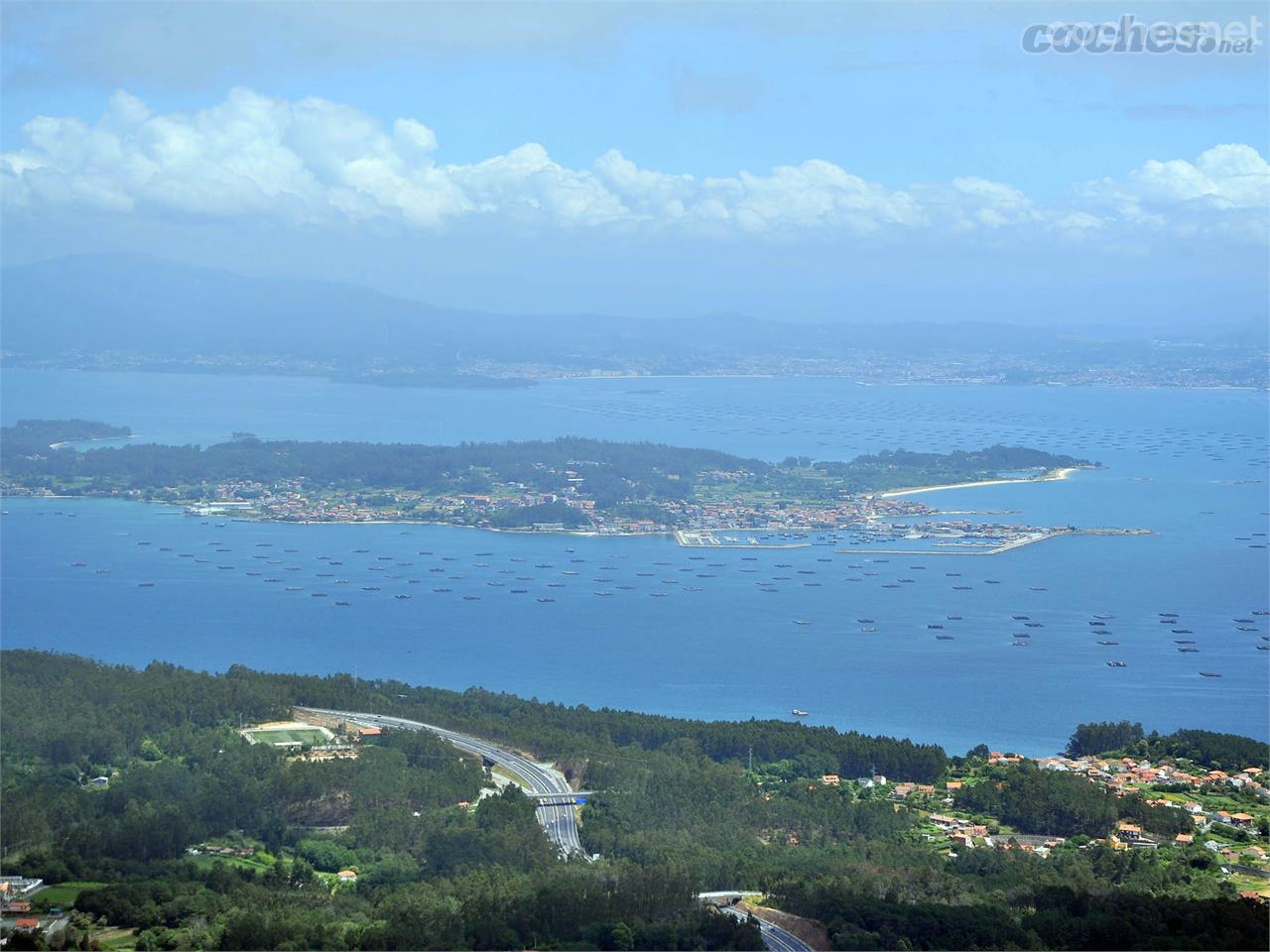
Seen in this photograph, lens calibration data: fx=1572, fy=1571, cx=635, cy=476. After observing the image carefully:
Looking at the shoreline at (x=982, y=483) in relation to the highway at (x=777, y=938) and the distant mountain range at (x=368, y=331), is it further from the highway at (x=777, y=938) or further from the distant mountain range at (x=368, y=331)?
the distant mountain range at (x=368, y=331)

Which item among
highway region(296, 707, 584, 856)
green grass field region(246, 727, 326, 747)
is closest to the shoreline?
highway region(296, 707, 584, 856)

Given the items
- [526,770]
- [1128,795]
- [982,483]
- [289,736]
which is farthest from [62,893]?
[982,483]

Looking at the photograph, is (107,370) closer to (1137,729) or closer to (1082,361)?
(1082,361)

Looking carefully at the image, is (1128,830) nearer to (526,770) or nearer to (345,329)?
(526,770)

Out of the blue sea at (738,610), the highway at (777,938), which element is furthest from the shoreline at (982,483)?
the highway at (777,938)

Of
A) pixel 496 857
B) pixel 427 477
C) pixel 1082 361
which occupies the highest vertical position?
pixel 1082 361

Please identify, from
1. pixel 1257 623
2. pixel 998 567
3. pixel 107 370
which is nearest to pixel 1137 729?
pixel 1257 623
